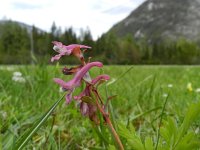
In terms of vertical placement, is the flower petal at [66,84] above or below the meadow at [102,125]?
above

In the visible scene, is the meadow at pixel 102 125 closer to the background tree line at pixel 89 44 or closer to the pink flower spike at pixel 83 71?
the pink flower spike at pixel 83 71

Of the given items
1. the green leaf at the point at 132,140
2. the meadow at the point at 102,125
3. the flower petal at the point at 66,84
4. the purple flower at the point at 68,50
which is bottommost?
the meadow at the point at 102,125

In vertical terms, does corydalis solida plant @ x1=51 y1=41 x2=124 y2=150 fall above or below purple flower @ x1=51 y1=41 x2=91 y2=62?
below

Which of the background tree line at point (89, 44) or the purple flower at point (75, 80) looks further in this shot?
the background tree line at point (89, 44)

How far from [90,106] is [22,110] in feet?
6.10

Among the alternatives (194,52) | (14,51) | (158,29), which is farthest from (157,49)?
(158,29)

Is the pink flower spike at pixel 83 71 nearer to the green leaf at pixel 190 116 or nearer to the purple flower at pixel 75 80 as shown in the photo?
the purple flower at pixel 75 80

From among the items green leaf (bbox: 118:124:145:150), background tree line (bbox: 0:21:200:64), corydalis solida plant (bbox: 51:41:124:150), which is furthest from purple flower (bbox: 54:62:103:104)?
background tree line (bbox: 0:21:200:64)

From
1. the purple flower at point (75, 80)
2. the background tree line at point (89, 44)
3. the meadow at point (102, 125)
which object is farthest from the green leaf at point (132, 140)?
the background tree line at point (89, 44)

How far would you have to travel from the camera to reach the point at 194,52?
99.4 m

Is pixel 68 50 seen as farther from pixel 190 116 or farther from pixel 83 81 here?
pixel 190 116

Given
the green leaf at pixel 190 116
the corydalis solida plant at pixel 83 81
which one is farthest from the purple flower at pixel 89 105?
the green leaf at pixel 190 116

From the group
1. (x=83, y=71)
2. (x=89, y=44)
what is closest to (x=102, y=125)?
(x=83, y=71)

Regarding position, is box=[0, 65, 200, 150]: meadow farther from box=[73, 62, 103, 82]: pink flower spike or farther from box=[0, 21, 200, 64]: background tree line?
box=[0, 21, 200, 64]: background tree line
